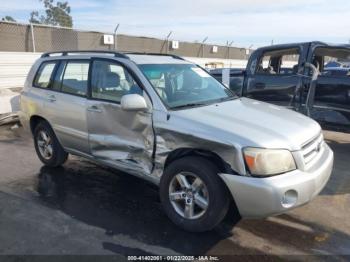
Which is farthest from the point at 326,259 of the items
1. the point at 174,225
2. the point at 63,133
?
the point at 63,133

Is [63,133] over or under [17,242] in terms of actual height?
over

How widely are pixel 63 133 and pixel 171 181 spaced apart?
2.09 metres

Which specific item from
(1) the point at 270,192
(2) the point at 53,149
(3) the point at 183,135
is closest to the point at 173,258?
(1) the point at 270,192

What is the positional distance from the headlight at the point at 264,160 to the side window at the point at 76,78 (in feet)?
8.17

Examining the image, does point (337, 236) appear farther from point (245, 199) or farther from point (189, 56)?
point (189, 56)

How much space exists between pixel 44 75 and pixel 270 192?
3.92 m

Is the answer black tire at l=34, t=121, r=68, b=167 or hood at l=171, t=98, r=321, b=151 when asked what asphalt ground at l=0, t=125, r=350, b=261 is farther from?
hood at l=171, t=98, r=321, b=151

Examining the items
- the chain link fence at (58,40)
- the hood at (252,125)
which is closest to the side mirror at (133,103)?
the hood at (252,125)

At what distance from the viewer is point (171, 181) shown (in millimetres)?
3785

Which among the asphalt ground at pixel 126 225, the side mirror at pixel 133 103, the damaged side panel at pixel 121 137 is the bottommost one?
the asphalt ground at pixel 126 225

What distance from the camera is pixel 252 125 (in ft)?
11.8

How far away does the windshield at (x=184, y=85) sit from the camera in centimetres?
415

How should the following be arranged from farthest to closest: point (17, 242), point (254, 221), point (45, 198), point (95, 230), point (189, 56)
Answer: point (189, 56) → point (45, 198) → point (254, 221) → point (95, 230) → point (17, 242)

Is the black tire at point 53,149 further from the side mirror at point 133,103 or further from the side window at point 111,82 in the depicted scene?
the side mirror at point 133,103
